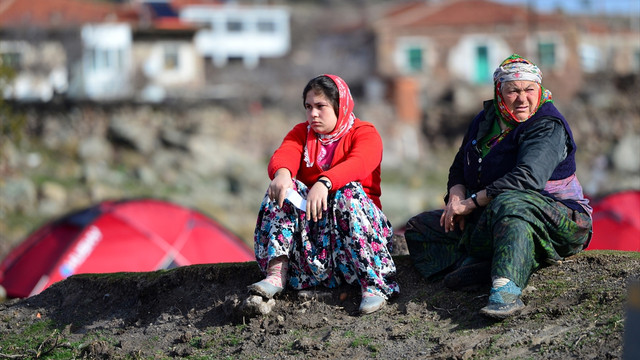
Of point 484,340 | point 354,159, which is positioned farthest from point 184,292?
point 484,340

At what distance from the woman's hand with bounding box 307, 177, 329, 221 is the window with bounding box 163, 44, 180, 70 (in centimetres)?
3795

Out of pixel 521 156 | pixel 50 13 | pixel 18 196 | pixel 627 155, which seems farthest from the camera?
pixel 50 13

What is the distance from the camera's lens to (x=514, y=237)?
4.62 metres

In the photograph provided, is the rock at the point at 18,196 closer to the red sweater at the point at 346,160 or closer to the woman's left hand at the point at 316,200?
the red sweater at the point at 346,160

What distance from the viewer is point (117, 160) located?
29219 mm

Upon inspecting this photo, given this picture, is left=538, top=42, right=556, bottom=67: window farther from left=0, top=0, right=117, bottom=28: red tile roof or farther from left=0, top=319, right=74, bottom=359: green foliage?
left=0, top=319, right=74, bottom=359: green foliage

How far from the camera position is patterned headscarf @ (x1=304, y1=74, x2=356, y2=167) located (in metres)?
5.23

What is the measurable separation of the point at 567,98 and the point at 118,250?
30.7m

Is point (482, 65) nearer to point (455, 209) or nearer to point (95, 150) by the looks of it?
point (95, 150)

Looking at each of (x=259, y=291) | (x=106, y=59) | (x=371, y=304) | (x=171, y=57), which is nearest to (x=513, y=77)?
(x=371, y=304)

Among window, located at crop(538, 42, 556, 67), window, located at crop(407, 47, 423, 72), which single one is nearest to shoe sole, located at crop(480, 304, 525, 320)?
window, located at crop(407, 47, 423, 72)

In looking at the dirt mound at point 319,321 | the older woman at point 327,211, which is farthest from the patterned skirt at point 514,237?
the older woman at point 327,211

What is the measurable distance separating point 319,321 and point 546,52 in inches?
1515

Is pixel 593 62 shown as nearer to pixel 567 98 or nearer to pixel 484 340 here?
pixel 567 98
